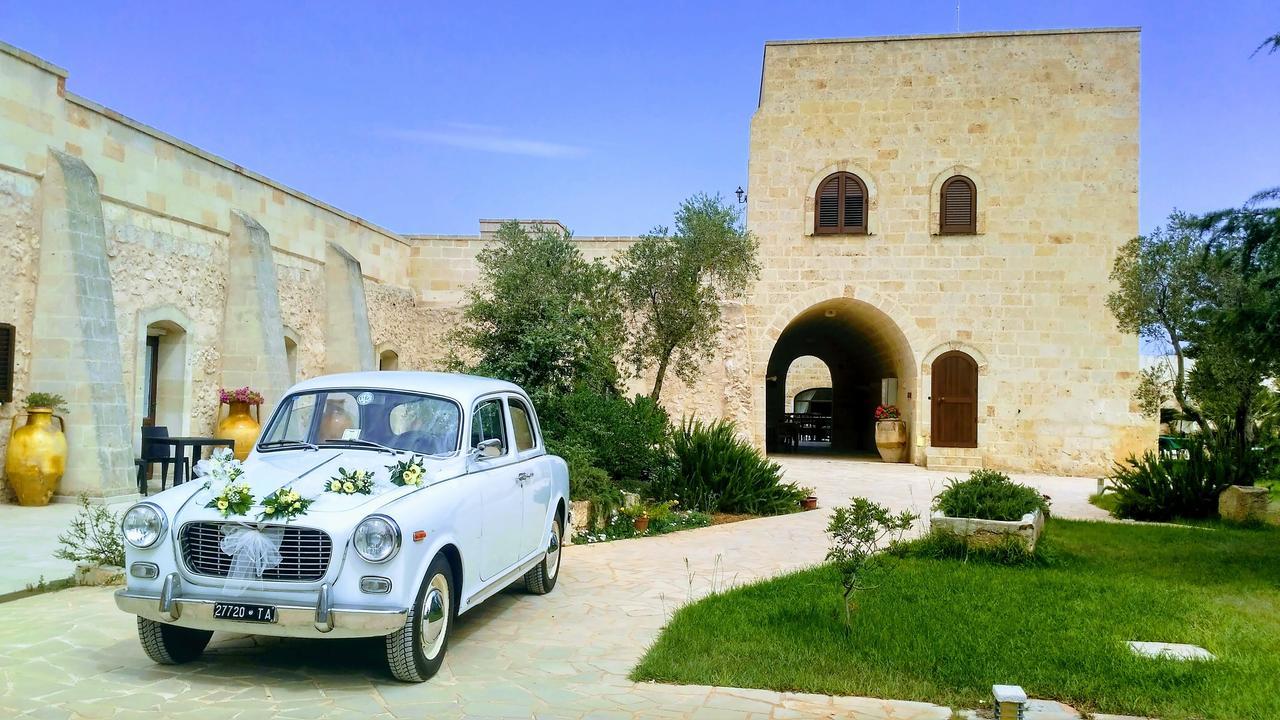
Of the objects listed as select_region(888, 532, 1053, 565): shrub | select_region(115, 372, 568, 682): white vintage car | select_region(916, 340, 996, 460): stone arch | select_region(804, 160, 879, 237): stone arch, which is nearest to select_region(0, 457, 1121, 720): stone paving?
select_region(115, 372, 568, 682): white vintage car

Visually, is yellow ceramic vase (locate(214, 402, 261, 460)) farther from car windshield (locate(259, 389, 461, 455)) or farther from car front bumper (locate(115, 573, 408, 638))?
car front bumper (locate(115, 573, 408, 638))

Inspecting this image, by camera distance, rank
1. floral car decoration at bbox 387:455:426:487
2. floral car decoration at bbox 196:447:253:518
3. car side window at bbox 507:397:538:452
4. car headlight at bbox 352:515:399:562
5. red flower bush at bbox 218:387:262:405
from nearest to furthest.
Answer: car headlight at bbox 352:515:399:562, floral car decoration at bbox 196:447:253:518, floral car decoration at bbox 387:455:426:487, car side window at bbox 507:397:538:452, red flower bush at bbox 218:387:262:405

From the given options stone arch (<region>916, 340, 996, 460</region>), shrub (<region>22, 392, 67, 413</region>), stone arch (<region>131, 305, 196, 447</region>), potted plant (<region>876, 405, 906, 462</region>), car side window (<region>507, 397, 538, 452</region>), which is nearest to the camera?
car side window (<region>507, 397, 538, 452</region>)

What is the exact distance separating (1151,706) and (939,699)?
40.1 inches

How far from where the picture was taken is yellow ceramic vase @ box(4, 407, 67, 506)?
402 inches

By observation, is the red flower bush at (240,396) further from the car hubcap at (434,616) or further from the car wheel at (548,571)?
the car hubcap at (434,616)

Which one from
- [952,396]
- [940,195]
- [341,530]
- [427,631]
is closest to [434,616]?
[427,631]

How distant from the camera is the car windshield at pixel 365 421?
566 centimetres

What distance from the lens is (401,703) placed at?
444cm

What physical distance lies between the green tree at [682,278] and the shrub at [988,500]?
7845 mm

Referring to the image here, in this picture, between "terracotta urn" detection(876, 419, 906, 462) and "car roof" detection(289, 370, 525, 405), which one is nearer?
"car roof" detection(289, 370, 525, 405)

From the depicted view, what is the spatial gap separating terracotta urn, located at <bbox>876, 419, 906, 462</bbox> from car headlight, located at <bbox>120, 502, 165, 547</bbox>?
721 inches

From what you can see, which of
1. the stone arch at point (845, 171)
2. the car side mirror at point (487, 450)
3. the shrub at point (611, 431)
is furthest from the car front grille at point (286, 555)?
the stone arch at point (845, 171)

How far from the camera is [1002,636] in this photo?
5.65 meters
